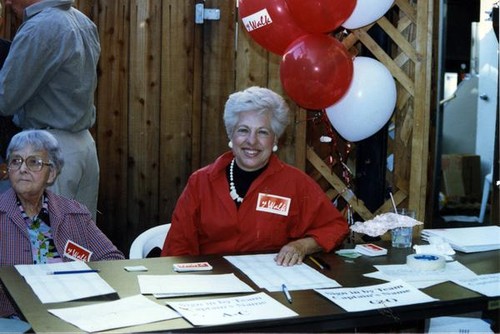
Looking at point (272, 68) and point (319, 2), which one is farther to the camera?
point (272, 68)

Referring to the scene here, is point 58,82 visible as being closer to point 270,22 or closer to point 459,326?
point 270,22

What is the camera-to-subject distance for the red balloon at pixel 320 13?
11.2 ft

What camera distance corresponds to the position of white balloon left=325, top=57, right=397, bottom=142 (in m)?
3.66

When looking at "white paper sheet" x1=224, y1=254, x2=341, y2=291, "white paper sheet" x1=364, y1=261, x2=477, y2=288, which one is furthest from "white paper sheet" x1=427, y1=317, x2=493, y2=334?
"white paper sheet" x1=224, y1=254, x2=341, y2=291

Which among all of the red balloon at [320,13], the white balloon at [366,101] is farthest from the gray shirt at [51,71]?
the white balloon at [366,101]

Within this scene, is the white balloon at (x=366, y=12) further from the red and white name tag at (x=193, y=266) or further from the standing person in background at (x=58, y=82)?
the red and white name tag at (x=193, y=266)

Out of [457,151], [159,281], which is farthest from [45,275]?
[457,151]

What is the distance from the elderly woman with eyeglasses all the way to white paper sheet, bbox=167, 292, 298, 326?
2.81 ft

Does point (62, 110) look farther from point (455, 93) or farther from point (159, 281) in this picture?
point (455, 93)

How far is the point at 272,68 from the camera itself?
467 cm

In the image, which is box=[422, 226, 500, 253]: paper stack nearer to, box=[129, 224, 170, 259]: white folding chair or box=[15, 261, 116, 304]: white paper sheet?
box=[129, 224, 170, 259]: white folding chair

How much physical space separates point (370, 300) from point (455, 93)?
5591 mm

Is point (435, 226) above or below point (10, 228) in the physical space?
below

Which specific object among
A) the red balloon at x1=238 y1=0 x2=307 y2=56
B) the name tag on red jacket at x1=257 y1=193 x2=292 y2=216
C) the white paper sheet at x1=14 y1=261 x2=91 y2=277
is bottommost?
the white paper sheet at x1=14 y1=261 x2=91 y2=277
